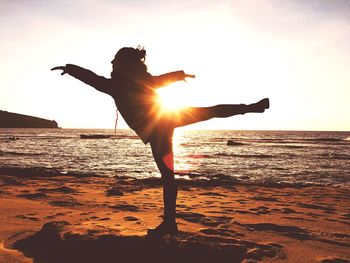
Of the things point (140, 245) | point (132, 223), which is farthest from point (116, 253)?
point (132, 223)

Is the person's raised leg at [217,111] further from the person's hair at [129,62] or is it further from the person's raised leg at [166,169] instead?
the person's hair at [129,62]

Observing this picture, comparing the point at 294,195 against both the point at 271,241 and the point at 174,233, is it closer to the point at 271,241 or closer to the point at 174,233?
the point at 271,241

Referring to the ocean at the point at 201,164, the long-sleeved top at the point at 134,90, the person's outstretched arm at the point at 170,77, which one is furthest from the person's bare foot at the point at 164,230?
the ocean at the point at 201,164

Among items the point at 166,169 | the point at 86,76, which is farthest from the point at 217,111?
the point at 86,76

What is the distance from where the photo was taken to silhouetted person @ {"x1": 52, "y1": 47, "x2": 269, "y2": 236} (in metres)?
3.73

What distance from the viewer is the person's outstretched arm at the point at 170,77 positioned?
369 centimetres

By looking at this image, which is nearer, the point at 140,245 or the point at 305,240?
the point at 140,245

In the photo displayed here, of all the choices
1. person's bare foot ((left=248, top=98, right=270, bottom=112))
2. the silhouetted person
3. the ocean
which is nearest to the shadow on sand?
the silhouetted person

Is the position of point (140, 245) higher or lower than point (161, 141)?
lower

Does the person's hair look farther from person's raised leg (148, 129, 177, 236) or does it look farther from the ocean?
the ocean

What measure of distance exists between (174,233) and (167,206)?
41 centimetres

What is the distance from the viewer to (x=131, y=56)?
3.85m

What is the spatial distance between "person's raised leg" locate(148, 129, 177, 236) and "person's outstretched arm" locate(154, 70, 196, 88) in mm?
599

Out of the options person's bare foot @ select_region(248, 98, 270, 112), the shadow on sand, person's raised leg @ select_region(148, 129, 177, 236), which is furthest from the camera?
person's raised leg @ select_region(148, 129, 177, 236)
